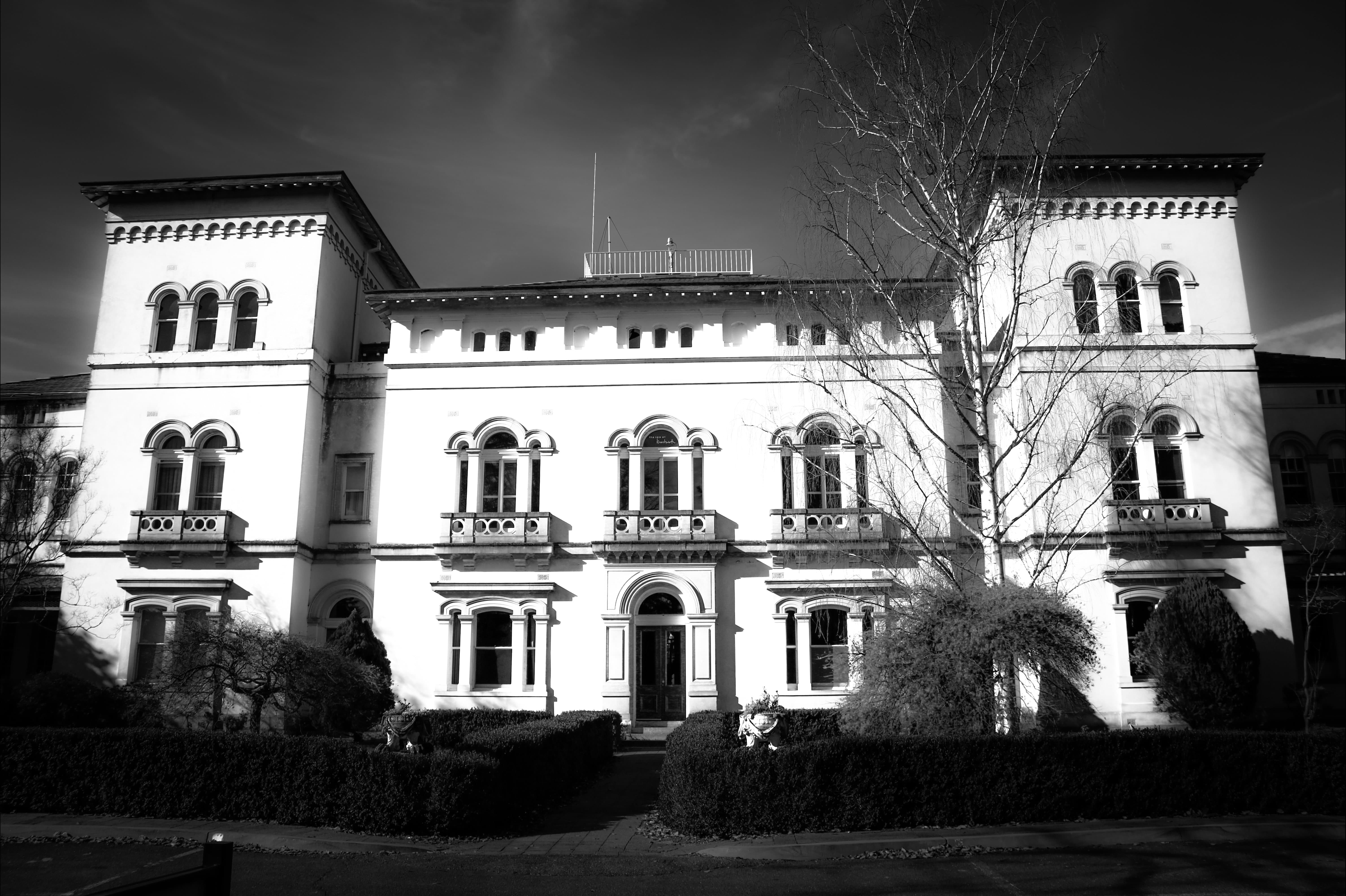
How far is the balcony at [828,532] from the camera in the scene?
80.6 ft

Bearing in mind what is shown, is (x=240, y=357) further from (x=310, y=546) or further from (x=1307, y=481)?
(x=1307, y=481)

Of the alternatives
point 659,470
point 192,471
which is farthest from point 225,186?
point 659,470

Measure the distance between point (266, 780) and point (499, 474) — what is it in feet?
46.3

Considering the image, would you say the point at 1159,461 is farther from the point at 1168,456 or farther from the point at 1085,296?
the point at 1085,296

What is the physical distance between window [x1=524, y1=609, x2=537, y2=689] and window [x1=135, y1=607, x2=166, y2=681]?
9701mm

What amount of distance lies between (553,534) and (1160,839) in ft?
56.1

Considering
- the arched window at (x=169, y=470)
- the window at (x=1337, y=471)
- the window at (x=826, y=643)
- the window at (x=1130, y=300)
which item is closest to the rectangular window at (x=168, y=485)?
the arched window at (x=169, y=470)

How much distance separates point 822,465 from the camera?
26438 mm

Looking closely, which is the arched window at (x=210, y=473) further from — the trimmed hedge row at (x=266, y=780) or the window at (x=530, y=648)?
the trimmed hedge row at (x=266, y=780)

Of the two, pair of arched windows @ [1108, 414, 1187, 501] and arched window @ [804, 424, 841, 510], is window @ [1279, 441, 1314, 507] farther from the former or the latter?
arched window @ [804, 424, 841, 510]

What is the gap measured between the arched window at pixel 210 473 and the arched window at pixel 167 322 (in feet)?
10.8

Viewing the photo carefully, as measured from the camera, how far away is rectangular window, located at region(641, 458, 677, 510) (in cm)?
2648

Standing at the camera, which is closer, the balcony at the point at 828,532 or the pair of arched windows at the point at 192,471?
the balcony at the point at 828,532

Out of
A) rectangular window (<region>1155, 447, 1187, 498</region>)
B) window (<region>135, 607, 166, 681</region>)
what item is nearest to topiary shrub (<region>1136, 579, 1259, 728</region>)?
rectangular window (<region>1155, 447, 1187, 498</region>)
